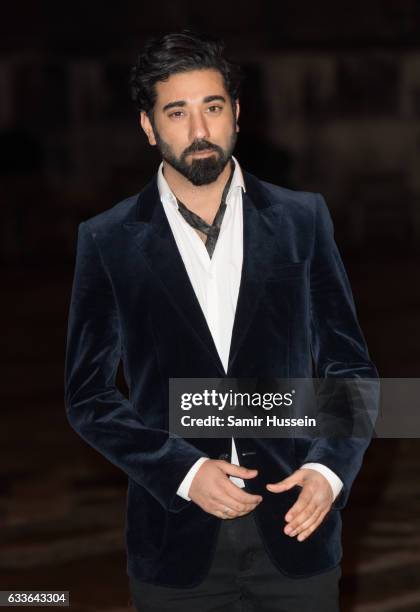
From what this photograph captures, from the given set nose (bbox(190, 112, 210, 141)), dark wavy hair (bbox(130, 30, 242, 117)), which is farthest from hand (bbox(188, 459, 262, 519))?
dark wavy hair (bbox(130, 30, 242, 117))

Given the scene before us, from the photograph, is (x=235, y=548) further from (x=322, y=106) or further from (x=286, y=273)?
(x=322, y=106)

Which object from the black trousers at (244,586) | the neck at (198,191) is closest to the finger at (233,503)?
the black trousers at (244,586)

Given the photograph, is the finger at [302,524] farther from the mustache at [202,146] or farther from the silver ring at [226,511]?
the mustache at [202,146]

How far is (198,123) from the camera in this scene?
3047 mm

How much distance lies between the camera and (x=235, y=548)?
3061mm

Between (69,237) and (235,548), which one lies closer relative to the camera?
(235,548)

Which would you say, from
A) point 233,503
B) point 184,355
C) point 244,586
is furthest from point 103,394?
point 244,586

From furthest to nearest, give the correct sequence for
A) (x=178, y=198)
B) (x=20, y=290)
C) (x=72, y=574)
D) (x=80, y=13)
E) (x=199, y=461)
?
(x=80, y=13) < (x=20, y=290) < (x=72, y=574) < (x=178, y=198) < (x=199, y=461)

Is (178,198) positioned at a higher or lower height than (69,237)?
higher

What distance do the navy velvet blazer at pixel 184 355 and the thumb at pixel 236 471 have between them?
0.33ft

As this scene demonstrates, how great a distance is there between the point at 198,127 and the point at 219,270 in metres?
0.34

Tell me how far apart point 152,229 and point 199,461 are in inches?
22.4

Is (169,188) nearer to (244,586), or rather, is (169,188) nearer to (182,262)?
(182,262)

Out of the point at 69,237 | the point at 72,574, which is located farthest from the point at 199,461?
the point at 69,237
